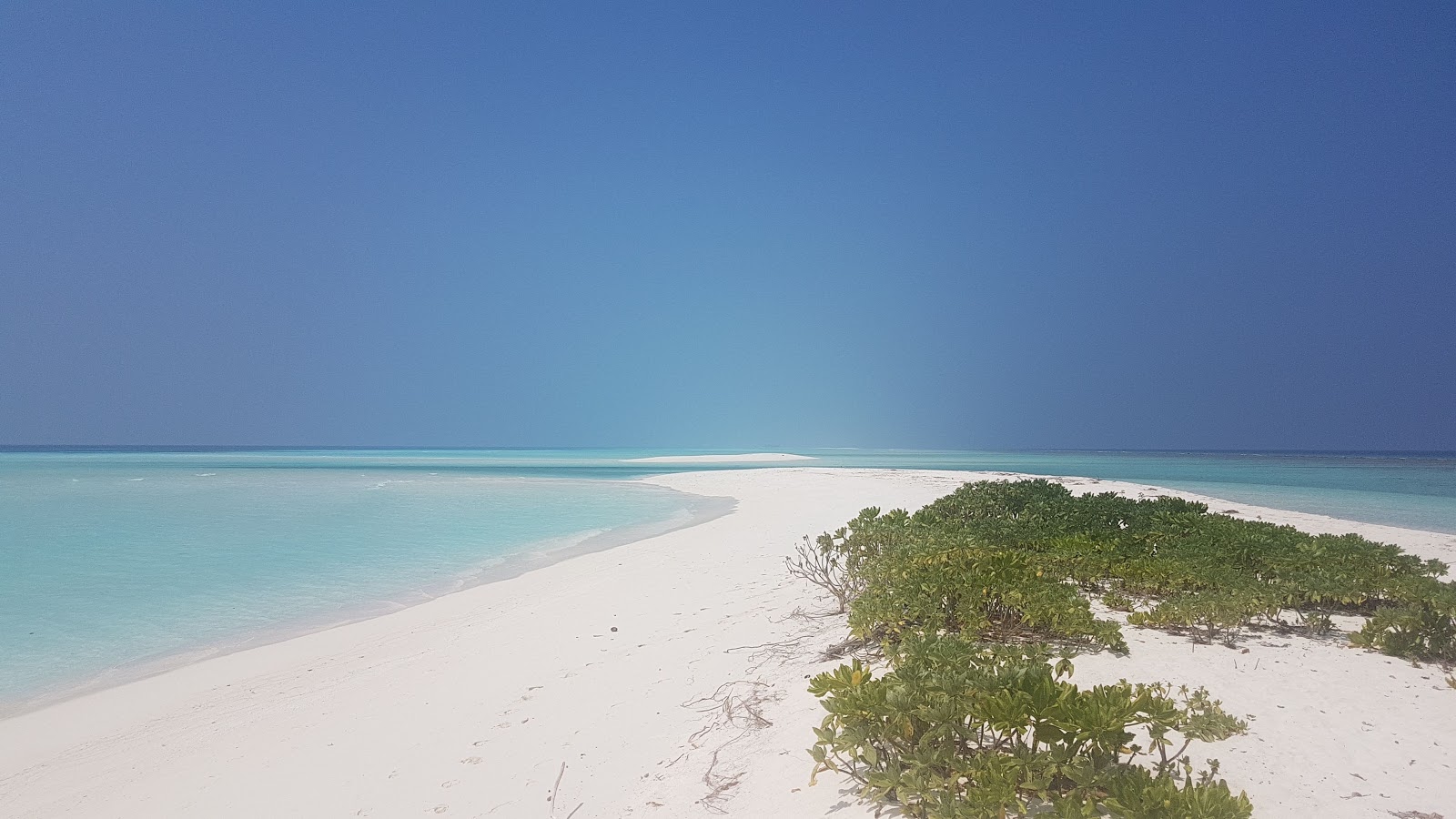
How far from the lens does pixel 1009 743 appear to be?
11.4 ft

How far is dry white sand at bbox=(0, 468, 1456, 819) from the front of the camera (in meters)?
3.92

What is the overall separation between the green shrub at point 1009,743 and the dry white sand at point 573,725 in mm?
377

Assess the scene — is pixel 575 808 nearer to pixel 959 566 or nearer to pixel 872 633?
pixel 872 633

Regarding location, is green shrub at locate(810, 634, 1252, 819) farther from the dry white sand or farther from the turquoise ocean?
the turquoise ocean

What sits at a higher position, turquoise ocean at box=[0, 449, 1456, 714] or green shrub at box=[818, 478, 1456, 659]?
green shrub at box=[818, 478, 1456, 659]

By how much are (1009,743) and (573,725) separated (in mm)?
3450

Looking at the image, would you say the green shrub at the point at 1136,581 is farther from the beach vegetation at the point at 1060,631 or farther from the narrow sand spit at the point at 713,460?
the narrow sand spit at the point at 713,460

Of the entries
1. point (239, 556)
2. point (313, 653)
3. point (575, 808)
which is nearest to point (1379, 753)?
point (575, 808)

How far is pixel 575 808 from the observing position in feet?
13.7

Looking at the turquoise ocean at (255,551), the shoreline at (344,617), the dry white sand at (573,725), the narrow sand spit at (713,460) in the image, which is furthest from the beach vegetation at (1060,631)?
the narrow sand spit at (713,460)

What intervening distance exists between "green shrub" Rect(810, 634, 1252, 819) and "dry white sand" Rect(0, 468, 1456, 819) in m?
0.38

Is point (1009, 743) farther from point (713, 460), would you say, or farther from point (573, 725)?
point (713, 460)

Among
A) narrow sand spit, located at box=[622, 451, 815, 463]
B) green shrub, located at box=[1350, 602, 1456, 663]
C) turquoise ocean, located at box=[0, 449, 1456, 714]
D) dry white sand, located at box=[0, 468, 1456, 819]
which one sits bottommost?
narrow sand spit, located at box=[622, 451, 815, 463]

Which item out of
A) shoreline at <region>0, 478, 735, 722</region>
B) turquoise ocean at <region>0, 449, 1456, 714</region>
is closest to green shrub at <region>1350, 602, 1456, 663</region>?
shoreline at <region>0, 478, 735, 722</region>
